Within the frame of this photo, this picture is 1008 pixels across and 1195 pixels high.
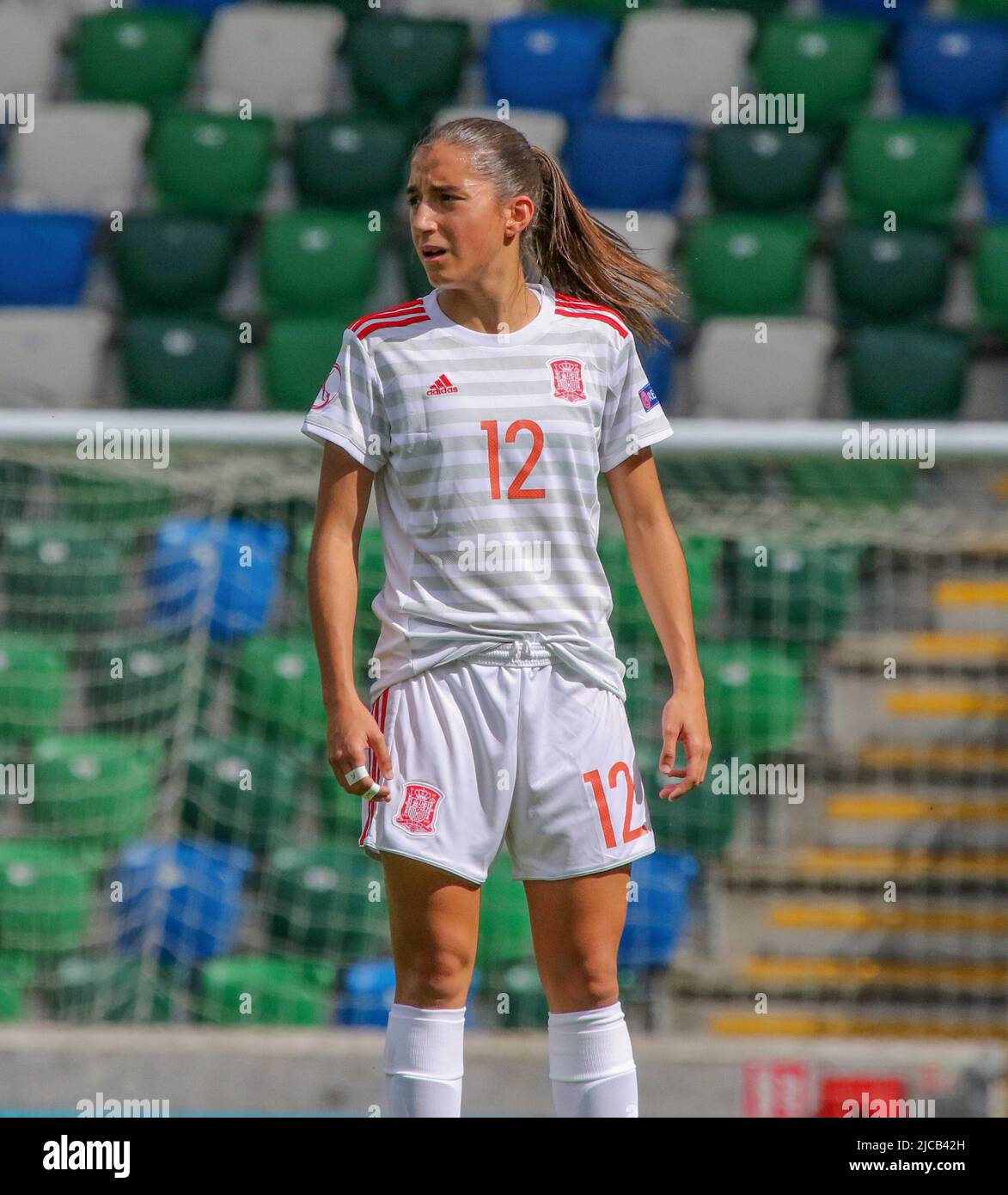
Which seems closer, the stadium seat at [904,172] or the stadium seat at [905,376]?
the stadium seat at [905,376]

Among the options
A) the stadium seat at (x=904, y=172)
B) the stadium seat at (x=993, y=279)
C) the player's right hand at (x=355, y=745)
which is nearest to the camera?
the player's right hand at (x=355, y=745)

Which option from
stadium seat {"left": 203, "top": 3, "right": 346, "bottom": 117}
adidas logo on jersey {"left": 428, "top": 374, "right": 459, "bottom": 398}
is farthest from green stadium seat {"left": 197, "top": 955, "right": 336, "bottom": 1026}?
stadium seat {"left": 203, "top": 3, "right": 346, "bottom": 117}

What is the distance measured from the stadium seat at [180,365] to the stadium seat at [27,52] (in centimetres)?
141

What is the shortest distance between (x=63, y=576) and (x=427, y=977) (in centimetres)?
256

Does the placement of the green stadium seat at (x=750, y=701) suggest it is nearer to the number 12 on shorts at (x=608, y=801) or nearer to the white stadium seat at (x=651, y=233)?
the white stadium seat at (x=651, y=233)

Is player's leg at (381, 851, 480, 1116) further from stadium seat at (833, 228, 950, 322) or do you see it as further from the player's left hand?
stadium seat at (833, 228, 950, 322)

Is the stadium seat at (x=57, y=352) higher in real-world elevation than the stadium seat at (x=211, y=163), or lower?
lower

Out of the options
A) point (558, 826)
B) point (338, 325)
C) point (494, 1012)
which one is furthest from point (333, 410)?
point (338, 325)

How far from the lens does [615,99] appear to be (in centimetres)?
609

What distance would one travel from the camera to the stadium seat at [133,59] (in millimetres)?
6121

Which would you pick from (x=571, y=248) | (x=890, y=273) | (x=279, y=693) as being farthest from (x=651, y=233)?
→ (x=571, y=248)

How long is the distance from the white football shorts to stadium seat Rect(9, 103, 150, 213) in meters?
4.30

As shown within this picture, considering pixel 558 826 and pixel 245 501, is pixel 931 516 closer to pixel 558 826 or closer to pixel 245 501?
pixel 245 501

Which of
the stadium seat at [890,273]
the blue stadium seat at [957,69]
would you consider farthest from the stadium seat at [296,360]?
the blue stadium seat at [957,69]
